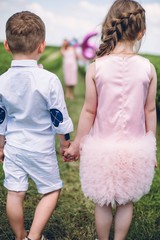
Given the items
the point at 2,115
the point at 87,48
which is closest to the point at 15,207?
the point at 2,115

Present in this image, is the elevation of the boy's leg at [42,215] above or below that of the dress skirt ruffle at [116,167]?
below

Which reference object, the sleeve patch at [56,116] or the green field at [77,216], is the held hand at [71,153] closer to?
the sleeve patch at [56,116]

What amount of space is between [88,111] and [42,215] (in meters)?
0.78

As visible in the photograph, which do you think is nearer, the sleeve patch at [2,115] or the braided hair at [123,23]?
the braided hair at [123,23]

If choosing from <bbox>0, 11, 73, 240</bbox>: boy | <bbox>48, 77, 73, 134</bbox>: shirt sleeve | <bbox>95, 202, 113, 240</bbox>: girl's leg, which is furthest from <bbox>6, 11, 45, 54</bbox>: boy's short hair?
<bbox>95, 202, 113, 240</bbox>: girl's leg

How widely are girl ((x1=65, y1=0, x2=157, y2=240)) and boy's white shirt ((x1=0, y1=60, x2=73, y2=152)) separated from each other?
7.8 inches

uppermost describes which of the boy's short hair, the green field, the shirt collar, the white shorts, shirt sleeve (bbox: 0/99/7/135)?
the boy's short hair

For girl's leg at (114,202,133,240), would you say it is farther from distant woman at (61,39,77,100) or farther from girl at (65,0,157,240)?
distant woman at (61,39,77,100)

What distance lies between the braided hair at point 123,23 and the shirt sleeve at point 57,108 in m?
0.41

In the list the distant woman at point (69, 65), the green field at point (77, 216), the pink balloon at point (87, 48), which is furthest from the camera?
the pink balloon at point (87, 48)

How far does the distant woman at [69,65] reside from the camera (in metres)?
12.1

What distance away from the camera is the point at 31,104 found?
10.3 ft

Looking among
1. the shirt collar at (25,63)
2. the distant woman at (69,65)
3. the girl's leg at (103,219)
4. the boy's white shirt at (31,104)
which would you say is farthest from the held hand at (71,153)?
the distant woman at (69,65)

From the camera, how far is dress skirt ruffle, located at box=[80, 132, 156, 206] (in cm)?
315
